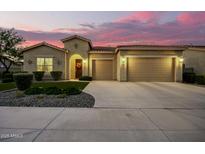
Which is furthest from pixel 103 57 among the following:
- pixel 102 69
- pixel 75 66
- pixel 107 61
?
pixel 75 66

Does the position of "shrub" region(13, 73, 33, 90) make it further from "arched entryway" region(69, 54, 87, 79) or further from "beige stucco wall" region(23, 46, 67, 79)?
"arched entryway" region(69, 54, 87, 79)

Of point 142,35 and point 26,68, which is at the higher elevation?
point 142,35

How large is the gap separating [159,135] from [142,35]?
72.7 feet

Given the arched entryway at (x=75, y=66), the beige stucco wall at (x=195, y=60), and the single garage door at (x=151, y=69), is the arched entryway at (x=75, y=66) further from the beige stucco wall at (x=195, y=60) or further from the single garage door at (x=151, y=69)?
the beige stucco wall at (x=195, y=60)

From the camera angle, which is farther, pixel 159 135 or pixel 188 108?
pixel 188 108

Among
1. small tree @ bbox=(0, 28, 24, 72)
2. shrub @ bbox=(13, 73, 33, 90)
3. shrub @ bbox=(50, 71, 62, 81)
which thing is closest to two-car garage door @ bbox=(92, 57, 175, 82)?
shrub @ bbox=(50, 71, 62, 81)

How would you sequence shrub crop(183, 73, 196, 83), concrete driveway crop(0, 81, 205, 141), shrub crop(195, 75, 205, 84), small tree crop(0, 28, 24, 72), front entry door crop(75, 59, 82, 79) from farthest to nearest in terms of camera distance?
small tree crop(0, 28, 24, 72) < front entry door crop(75, 59, 82, 79) < shrub crop(183, 73, 196, 83) < shrub crop(195, 75, 205, 84) < concrete driveway crop(0, 81, 205, 141)

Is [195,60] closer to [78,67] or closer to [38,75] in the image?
[78,67]

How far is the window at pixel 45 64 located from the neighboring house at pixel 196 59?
15.3 m

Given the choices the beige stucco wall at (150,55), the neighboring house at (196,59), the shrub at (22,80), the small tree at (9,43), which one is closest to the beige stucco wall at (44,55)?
the beige stucco wall at (150,55)

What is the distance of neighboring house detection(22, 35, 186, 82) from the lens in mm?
18625
